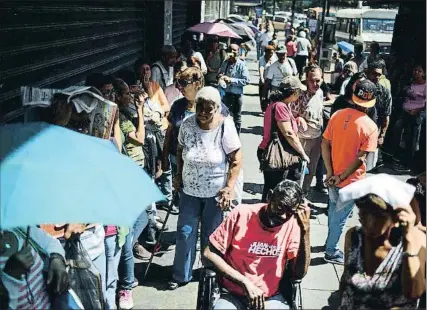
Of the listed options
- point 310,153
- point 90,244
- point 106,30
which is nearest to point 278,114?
point 310,153

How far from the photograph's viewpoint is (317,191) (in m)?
7.00

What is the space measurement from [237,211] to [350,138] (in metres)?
1.64

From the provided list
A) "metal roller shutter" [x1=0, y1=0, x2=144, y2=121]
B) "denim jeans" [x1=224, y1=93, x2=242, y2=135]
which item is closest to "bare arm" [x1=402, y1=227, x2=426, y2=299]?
"metal roller shutter" [x1=0, y1=0, x2=144, y2=121]

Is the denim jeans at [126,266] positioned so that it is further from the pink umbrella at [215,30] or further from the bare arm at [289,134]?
the pink umbrella at [215,30]

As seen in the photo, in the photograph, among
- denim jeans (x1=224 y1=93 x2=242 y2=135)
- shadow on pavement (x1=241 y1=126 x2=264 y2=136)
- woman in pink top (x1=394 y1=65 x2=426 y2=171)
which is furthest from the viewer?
shadow on pavement (x1=241 y1=126 x2=264 y2=136)

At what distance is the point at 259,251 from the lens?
3.38 metres

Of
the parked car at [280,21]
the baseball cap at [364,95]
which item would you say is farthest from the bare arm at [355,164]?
the parked car at [280,21]

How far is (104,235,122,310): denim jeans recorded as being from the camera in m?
3.61

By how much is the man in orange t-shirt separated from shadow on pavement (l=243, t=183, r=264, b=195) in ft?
6.99

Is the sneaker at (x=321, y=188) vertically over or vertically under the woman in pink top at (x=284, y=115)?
under

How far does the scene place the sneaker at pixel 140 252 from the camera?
16.2ft

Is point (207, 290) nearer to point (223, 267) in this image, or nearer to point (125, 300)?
point (223, 267)

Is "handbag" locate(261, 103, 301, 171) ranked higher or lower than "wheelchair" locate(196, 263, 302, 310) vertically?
higher

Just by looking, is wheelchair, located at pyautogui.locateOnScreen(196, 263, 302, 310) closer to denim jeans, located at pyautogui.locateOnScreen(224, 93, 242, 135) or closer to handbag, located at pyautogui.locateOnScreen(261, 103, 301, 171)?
handbag, located at pyautogui.locateOnScreen(261, 103, 301, 171)
